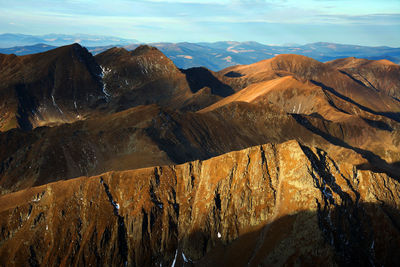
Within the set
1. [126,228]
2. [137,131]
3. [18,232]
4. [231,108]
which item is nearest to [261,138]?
[231,108]

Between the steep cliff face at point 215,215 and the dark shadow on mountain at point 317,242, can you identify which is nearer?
the dark shadow on mountain at point 317,242

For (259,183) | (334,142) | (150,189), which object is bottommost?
(334,142)

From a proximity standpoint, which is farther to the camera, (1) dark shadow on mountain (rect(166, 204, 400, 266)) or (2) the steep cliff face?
(2) the steep cliff face

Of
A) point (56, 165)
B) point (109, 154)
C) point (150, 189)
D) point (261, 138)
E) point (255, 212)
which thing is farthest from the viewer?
point (261, 138)

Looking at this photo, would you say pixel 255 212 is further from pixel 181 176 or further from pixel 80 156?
pixel 80 156

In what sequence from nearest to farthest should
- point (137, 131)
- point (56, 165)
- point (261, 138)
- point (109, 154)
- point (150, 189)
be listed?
1. point (150, 189)
2. point (56, 165)
3. point (109, 154)
4. point (137, 131)
5. point (261, 138)

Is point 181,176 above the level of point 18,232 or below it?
above

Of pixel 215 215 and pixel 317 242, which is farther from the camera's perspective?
pixel 215 215

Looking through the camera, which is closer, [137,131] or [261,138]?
[137,131]
